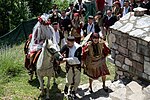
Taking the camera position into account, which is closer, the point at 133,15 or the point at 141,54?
the point at 141,54

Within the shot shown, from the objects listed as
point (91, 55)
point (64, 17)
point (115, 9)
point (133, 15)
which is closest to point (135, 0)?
point (115, 9)

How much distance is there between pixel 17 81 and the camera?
1102cm

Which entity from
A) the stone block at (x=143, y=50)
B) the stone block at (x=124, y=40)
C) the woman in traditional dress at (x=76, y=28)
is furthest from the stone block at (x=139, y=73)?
the woman in traditional dress at (x=76, y=28)

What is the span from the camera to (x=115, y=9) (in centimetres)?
1442

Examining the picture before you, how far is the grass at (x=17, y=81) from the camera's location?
9992 mm

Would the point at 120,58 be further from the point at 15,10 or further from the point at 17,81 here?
the point at 15,10

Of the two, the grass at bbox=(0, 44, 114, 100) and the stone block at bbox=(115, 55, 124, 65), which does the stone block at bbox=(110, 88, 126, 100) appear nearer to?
the stone block at bbox=(115, 55, 124, 65)

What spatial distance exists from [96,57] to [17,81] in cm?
305

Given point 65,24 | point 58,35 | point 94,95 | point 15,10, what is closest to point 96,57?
point 94,95

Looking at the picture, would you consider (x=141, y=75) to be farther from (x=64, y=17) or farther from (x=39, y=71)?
(x=64, y=17)

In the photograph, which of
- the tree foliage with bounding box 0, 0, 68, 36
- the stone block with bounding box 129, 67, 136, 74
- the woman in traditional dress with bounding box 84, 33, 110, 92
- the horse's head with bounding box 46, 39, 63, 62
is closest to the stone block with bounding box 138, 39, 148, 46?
the stone block with bounding box 129, 67, 136, 74

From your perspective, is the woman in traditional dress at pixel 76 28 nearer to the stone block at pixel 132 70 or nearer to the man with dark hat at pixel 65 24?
the man with dark hat at pixel 65 24

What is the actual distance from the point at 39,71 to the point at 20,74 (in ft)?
7.78

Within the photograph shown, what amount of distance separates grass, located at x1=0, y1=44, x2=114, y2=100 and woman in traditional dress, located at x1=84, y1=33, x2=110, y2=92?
1325 mm
